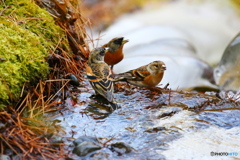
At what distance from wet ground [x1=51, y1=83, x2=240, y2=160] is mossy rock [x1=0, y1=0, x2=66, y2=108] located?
626mm

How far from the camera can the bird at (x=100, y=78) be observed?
5.01 meters

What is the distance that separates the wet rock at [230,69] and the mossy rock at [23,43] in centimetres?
520

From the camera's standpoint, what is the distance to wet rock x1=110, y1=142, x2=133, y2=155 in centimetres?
397

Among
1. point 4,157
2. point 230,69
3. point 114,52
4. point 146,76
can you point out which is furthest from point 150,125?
point 230,69

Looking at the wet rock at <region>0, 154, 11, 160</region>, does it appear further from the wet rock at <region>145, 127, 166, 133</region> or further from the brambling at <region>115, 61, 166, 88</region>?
the brambling at <region>115, 61, 166, 88</region>

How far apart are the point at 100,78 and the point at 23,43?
113cm

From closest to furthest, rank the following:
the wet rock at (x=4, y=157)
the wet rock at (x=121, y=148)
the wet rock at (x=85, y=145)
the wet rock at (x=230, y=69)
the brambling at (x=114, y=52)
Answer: the wet rock at (x=4, y=157), the wet rock at (x=85, y=145), the wet rock at (x=121, y=148), the brambling at (x=114, y=52), the wet rock at (x=230, y=69)

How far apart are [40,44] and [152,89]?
5.88 ft

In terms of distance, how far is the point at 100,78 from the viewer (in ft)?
17.2

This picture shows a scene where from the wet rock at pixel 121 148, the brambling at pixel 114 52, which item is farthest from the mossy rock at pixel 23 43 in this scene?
the wet rock at pixel 121 148

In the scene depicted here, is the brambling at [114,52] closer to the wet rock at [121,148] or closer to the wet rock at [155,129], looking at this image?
the wet rock at [155,129]

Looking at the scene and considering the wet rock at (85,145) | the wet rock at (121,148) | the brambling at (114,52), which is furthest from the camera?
the brambling at (114,52)

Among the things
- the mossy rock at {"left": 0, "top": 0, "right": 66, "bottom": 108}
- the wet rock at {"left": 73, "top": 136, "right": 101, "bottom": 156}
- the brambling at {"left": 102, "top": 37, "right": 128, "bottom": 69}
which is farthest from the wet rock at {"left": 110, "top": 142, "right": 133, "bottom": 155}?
the brambling at {"left": 102, "top": 37, "right": 128, "bottom": 69}

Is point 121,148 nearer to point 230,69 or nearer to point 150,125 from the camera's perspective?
point 150,125
